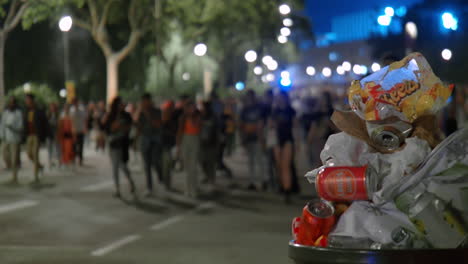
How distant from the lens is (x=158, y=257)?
10.3m

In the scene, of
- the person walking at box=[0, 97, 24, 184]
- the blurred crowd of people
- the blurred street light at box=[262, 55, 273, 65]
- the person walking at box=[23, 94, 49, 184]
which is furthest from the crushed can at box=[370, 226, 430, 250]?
the blurred street light at box=[262, 55, 273, 65]

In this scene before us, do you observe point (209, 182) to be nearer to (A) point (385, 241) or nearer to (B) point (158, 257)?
(B) point (158, 257)

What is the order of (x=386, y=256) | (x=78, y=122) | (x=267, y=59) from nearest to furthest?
(x=386, y=256) < (x=78, y=122) < (x=267, y=59)

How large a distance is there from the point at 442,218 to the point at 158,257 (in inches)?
252

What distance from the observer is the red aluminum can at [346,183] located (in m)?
4.21

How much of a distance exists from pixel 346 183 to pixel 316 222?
25cm

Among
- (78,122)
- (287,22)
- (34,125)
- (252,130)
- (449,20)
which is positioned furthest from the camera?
(287,22)

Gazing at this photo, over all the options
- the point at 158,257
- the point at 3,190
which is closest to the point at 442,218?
the point at 158,257

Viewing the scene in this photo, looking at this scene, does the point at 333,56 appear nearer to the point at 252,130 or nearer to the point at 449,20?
the point at 449,20

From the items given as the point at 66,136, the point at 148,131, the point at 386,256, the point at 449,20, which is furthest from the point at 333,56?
the point at 386,256

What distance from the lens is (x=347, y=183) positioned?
420cm

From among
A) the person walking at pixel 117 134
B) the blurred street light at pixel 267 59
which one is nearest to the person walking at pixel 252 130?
the person walking at pixel 117 134

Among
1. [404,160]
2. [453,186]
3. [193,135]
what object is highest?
[193,135]

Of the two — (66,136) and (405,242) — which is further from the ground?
(66,136)
